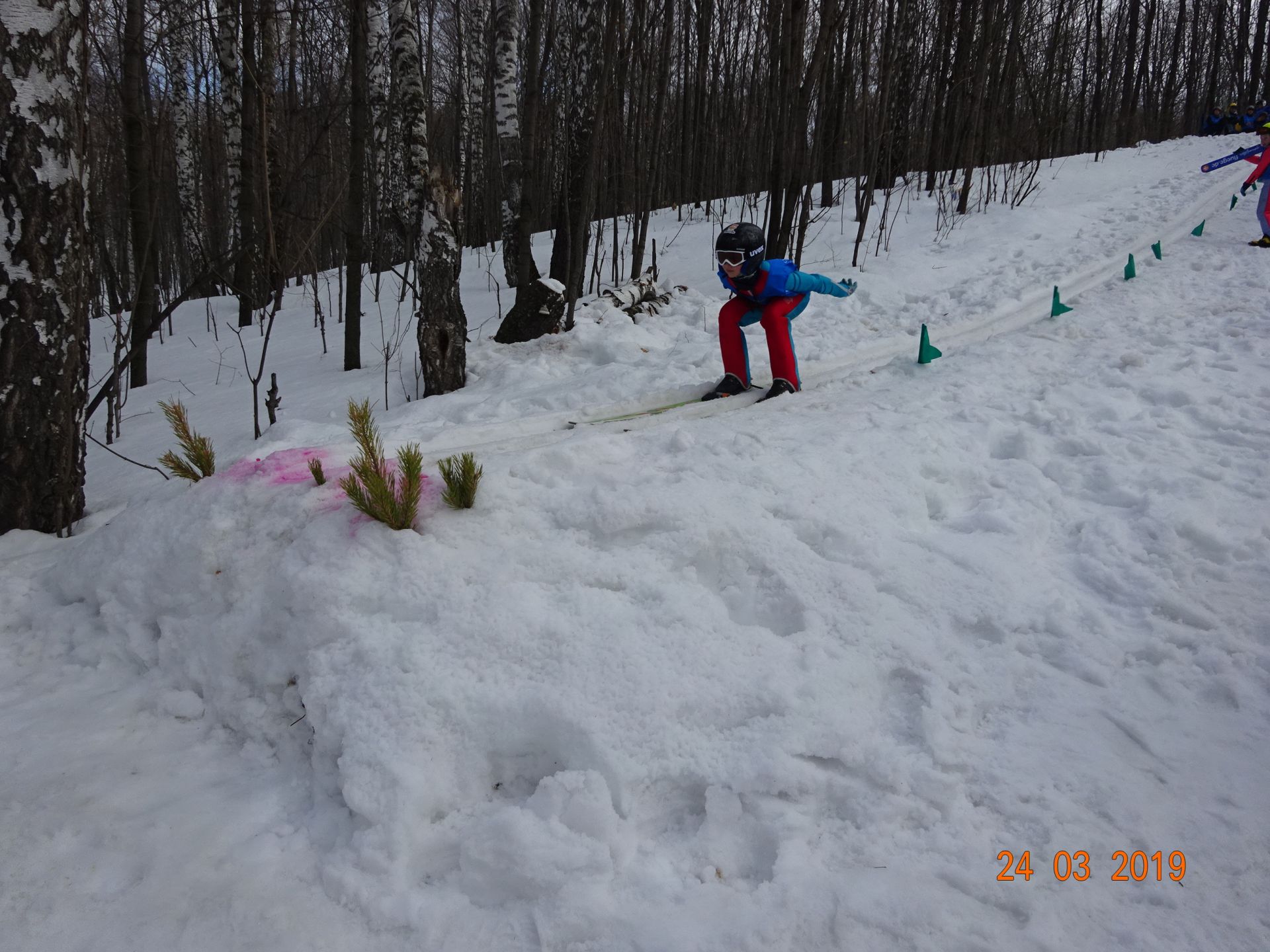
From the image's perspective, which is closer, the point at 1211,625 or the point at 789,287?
the point at 1211,625

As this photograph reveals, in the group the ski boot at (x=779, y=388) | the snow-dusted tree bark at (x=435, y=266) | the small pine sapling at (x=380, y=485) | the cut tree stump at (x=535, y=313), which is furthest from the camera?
the cut tree stump at (x=535, y=313)

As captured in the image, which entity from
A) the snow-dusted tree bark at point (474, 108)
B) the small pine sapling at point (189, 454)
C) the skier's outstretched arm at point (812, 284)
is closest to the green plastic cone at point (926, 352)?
the skier's outstretched arm at point (812, 284)

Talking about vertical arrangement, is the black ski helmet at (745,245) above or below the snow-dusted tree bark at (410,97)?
below

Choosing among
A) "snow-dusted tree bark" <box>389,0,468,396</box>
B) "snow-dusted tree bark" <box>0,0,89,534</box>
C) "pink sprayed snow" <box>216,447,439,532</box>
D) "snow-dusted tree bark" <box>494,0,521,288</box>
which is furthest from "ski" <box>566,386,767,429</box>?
"snow-dusted tree bark" <box>494,0,521,288</box>

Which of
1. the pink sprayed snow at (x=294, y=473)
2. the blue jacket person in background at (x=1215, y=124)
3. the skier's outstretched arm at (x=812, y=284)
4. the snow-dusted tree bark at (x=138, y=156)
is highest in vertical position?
the blue jacket person in background at (x=1215, y=124)

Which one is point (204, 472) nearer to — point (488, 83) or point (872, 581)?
point (872, 581)

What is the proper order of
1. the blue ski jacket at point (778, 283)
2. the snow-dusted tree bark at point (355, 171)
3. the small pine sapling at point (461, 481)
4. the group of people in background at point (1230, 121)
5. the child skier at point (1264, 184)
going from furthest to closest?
the group of people in background at point (1230, 121) → the child skier at point (1264, 184) → the snow-dusted tree bark at point (355, 171) → the blue ski jacket at point (778, 283) → the small pine sapling at point (461, 481)

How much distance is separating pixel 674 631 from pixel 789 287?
255cm

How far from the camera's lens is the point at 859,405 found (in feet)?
12.1

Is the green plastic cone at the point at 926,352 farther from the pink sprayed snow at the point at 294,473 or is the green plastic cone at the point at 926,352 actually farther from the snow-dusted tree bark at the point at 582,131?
the snow-dusted tree bark at the point at 582,131

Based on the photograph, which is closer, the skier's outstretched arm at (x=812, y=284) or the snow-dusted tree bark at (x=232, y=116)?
the skier's outstretched arm at (x=812, y=284)

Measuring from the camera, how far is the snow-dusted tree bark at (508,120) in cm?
803

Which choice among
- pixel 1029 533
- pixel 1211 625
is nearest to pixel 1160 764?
pixel 1211 625

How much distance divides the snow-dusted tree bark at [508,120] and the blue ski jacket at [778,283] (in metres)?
4.64
